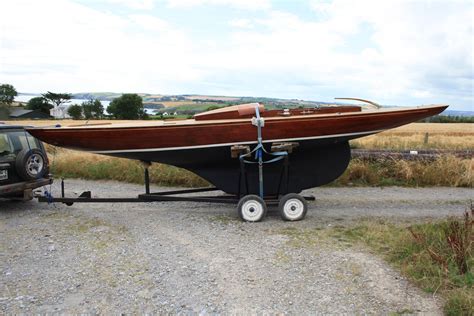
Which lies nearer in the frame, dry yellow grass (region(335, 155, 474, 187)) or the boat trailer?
the boat trailer

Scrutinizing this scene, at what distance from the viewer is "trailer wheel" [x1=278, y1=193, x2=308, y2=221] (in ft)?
22.1

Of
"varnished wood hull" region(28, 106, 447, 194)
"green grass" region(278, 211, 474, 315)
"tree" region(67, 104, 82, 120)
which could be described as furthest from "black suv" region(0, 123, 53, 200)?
"tree" region(67, 104, 82, 120)

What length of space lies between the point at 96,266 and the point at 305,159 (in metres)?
3.70

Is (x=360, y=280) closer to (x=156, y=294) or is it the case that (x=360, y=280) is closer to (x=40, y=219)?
(x=156, y=294)

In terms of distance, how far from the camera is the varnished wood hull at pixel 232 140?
21.8ft

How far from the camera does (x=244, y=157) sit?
6805mm

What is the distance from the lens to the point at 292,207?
6773 mm

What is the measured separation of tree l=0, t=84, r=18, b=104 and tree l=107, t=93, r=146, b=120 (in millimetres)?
27278

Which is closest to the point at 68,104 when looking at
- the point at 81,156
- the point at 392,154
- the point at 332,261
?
the point at 81,156

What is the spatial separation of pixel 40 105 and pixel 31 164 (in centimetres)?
6447

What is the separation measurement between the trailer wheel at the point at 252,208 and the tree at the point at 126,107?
45399 millimetres

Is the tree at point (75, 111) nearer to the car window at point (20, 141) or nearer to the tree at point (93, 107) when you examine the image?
the tree at point (93, 107)

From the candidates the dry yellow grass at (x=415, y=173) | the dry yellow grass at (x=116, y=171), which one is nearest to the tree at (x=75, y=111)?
the dry yellow grass at (x=116, y=171)

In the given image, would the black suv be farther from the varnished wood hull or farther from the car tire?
the varnished wood hull
